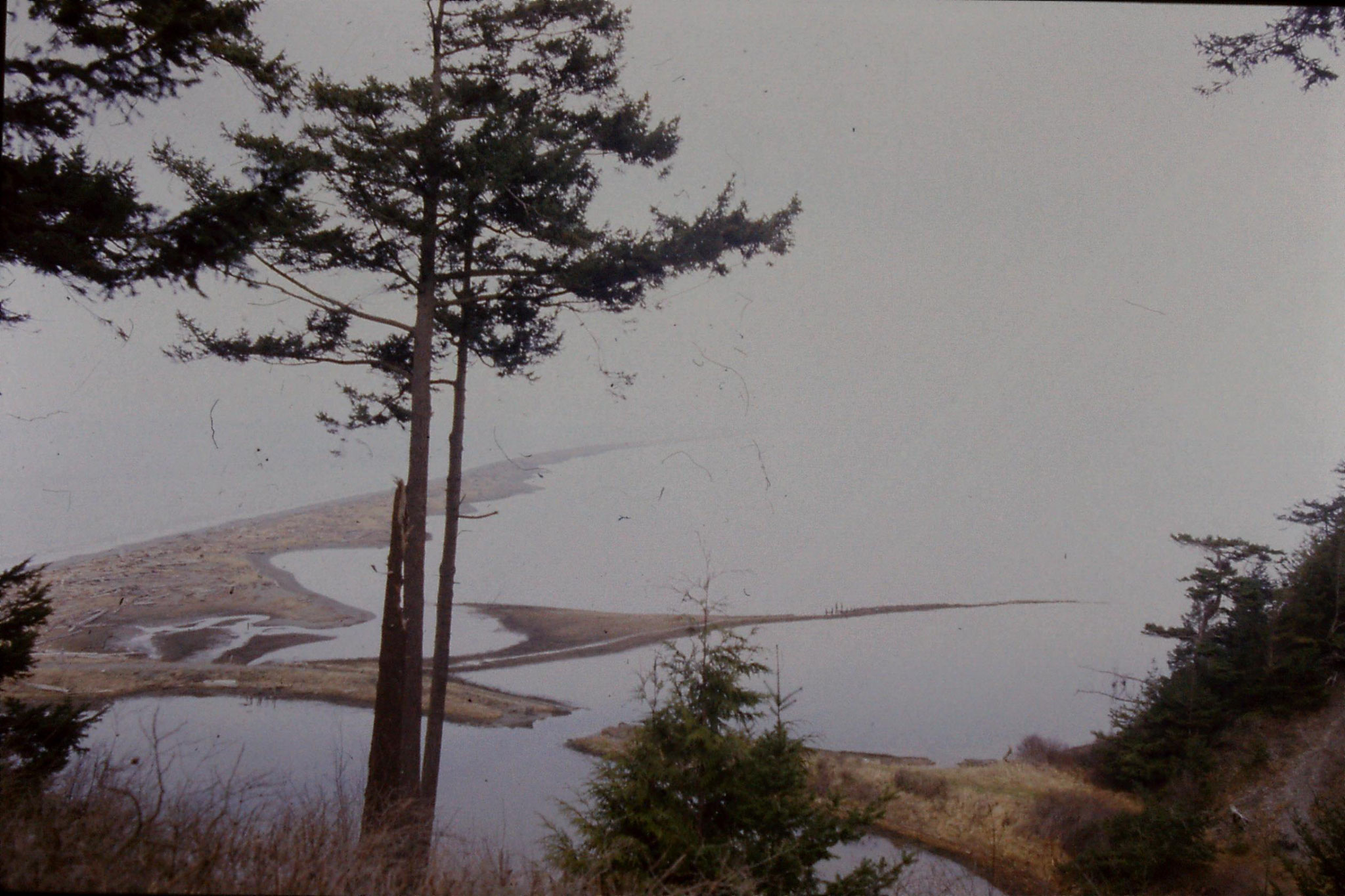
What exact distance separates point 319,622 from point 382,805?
11.9 m

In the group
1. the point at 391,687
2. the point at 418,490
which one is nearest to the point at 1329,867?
the point at 391,687

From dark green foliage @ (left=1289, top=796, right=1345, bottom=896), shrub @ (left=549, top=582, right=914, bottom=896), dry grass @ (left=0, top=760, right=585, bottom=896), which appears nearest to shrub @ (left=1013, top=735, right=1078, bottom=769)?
dark green foliage @ (left=1289, top=796, right=1345, bottom=896)

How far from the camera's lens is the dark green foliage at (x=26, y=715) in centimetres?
603

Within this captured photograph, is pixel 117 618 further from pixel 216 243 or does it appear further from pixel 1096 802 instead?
pixel 1096 802

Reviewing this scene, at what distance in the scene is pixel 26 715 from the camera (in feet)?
21.8

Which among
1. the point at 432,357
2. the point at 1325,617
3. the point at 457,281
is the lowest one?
the point at 1325,617

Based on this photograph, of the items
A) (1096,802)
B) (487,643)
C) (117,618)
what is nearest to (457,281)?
(487,643)

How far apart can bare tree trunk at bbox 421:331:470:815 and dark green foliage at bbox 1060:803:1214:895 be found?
10534 millimetres

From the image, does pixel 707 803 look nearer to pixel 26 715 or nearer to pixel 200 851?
pixel 200 851

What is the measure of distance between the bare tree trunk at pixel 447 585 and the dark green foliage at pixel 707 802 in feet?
12.6

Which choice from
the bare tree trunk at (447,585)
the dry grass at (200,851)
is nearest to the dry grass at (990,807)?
the bare tree trunk at (447,585)

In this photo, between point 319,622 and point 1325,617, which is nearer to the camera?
point 1325,617

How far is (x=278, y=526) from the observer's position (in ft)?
63.2

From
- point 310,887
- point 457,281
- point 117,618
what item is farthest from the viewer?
point 117,618
